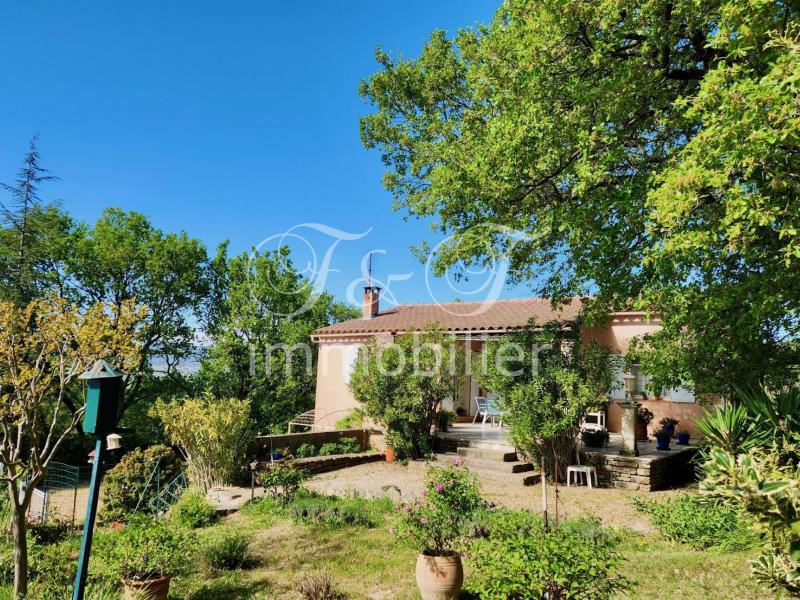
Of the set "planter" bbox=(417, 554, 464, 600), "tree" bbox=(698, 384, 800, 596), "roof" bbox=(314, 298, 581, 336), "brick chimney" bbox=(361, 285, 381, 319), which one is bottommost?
"planter" bbox=(417, 554, 464, 600)

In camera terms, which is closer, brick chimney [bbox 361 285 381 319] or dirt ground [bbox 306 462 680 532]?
dirt ground [bbox 306 462 680 532]

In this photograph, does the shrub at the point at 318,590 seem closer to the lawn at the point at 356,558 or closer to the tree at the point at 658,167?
the lawn at the point at 356,558

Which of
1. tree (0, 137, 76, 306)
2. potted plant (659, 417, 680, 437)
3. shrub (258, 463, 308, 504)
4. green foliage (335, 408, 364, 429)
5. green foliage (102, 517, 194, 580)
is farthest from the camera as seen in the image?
tree (0, 137, 76, 306)

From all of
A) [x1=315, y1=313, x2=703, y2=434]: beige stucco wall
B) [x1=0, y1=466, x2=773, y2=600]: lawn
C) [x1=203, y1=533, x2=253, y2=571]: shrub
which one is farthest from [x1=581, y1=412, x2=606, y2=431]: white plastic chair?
[x1=203, y1=533, x2=253, y2=571]: shrub

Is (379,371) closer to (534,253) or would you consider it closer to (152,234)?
(534,253)

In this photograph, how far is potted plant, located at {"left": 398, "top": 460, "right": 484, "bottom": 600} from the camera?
4828 millimetres

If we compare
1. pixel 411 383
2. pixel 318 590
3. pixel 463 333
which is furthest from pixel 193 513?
pixel 463 333

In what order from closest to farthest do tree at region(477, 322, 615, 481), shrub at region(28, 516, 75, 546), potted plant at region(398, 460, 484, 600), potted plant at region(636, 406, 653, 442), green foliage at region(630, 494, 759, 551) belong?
1. potted plant at region(398, 460, 484, 600)
2. green foliage at region(630, 494, 759, 551)
3. shrub at region(28, 516, 75, 546)
4. tree at region(477, 322, 615, 481)
5. potted plant at region(636, 406, 653, 442)

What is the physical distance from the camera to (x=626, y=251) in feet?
27.7

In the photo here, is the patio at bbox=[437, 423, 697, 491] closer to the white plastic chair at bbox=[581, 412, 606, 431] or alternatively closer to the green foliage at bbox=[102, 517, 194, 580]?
the white plastic chair at bbox=[581, 412, 606, 431]

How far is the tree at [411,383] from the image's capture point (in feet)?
44.6

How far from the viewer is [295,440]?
1430 cm

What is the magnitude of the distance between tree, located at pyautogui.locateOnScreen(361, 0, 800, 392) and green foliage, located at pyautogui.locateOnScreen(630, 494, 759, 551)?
2.29 m

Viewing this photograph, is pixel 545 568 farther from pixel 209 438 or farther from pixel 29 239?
pixel 29 239
